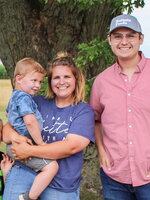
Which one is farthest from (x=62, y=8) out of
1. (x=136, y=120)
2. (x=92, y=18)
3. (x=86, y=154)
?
(x=136, y=120)

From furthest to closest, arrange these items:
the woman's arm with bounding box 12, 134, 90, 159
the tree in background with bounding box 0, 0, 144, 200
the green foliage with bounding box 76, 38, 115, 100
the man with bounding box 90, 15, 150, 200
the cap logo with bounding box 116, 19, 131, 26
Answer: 1. the tree in background with bounding box 0, 0, 144, 200
2. the green foliage with bounding box 76, 38, 115, 100
3. the cap logo with bounding box 116, 19, 131, 26
4. the man with bounding box 90, 15, 150, 200
5. the woman's arm with bounding box 12, 134, 90, 159

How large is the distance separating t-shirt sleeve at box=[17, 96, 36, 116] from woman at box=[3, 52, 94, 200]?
0.16 m

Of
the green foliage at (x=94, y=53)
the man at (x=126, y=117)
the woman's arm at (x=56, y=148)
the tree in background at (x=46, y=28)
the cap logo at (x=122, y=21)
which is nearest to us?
the woman's arm at (x=56, y=148)

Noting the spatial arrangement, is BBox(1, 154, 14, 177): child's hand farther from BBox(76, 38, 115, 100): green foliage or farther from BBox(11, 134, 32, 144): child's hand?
BBox(76, 38, 115, 100): green foliage

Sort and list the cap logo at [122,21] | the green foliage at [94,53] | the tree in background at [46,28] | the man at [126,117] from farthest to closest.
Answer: the tree in background at [46,28]
the green foliage at [94,53]
the cap logo at [122,21]
the man at [126,117]

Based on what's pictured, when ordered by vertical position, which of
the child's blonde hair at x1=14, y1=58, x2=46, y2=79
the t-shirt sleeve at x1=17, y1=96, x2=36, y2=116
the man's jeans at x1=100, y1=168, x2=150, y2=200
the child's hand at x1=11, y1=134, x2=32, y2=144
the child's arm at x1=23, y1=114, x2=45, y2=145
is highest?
the child's blonde hair at x1=14, y1=58, x2=46, y2=79

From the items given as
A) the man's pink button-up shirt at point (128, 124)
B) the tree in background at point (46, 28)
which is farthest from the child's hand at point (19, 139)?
the tree in background at point (46, 28)

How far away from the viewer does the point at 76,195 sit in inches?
122

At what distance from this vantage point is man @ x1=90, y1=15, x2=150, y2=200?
3.02 meters

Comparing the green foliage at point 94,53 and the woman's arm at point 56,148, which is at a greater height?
the green foliage at point 94,53

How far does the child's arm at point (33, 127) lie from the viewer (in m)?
3.00

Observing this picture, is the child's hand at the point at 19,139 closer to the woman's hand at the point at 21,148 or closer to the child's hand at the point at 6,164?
the woman's hand at the point at 21,148

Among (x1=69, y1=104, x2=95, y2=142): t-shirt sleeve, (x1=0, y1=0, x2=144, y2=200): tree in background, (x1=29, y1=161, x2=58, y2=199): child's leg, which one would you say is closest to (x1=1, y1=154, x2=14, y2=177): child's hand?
(x1=29, y1=161, x2=58, y2=199): child's leg

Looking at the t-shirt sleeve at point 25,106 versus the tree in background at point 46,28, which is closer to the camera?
the t-shirt sleeve at point 25,106
